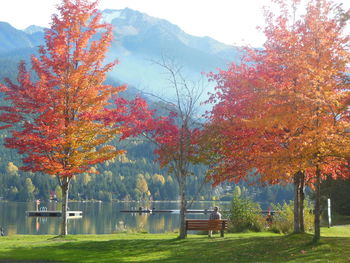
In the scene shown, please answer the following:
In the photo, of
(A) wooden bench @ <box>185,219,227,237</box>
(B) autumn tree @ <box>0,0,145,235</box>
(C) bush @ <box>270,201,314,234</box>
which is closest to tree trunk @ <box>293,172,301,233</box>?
(A) wooden bench @ <box>185,219,227,237</box>

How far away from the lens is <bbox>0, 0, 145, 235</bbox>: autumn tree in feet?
81.7

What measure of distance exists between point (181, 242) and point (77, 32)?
14634 millimetres

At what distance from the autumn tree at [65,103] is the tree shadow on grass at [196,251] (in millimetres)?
5975

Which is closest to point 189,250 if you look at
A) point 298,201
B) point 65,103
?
point 298,201

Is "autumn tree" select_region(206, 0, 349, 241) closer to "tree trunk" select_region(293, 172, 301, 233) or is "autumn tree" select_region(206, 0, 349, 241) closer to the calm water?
"tree trunk" select_region(293, 172, 301, 233)

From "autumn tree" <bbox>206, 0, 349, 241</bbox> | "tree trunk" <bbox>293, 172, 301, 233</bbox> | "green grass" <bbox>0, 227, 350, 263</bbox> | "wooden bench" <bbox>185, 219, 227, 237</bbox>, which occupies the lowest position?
"green grass" <bbox>0, 227, 350, 263</bbox>

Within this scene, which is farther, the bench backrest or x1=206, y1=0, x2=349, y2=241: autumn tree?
the bench backrest

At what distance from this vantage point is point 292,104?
17719 mm

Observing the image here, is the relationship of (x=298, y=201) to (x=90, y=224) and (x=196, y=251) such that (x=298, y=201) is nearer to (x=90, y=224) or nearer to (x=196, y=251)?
(x=196, y=251)

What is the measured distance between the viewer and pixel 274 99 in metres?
18.0

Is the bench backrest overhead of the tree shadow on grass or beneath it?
overhead

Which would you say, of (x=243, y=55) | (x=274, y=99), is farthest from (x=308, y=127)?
(x=243, y=55)

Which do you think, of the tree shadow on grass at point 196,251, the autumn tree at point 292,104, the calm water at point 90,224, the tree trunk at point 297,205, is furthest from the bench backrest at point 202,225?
the calm water at point 90,224

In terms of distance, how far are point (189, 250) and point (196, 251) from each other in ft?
1.36
